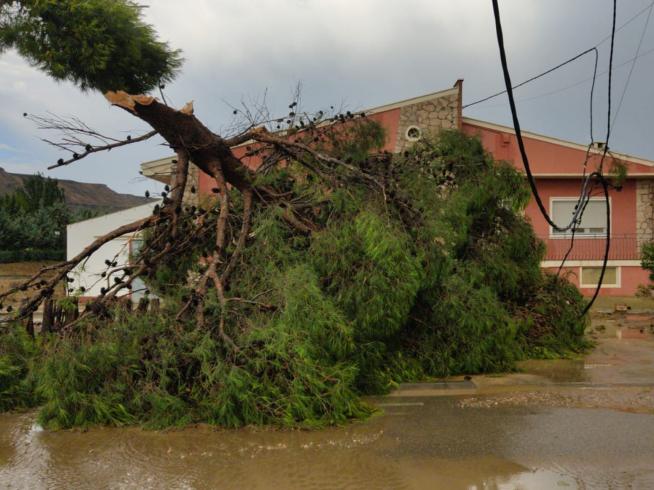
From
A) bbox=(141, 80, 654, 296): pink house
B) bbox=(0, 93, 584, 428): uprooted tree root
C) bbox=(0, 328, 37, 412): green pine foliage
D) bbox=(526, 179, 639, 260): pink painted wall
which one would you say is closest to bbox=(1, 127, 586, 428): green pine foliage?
bbox=(0, 93, 584, 428): uprooted tree root

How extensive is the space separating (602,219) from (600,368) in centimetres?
1130

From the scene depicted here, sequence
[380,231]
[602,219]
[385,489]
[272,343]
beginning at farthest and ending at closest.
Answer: [602,219]
[380,231]
[272,343]
[385,489]

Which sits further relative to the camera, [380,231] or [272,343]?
[380,231]

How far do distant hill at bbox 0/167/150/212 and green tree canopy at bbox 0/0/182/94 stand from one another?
1237 inches

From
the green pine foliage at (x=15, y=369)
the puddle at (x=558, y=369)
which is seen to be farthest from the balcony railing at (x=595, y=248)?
the green pine foliage at (x=15, y=369)

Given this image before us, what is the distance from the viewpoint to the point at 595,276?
17188 mm

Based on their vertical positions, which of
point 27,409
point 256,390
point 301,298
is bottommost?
point 27,409

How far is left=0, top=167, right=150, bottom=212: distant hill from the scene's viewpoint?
4353 centimetres

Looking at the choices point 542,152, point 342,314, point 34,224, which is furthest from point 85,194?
point 342,314

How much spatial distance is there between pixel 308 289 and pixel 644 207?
1483 cm

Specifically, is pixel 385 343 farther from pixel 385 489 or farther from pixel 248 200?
pixel 385 489

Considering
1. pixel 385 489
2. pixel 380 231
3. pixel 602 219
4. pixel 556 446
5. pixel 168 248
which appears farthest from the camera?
pixel 602 219

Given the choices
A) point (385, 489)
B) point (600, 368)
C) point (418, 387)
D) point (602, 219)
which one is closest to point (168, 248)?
point (418, 387)

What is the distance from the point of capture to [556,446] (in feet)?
14.7
